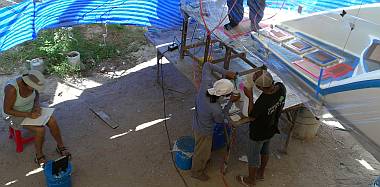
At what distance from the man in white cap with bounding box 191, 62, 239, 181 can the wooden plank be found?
1.62 meters

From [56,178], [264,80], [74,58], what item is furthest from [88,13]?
[264,80]

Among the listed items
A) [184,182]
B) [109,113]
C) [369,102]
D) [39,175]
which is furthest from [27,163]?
[369,102]

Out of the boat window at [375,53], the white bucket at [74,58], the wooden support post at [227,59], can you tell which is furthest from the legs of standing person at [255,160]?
the white bucket at [74,58]

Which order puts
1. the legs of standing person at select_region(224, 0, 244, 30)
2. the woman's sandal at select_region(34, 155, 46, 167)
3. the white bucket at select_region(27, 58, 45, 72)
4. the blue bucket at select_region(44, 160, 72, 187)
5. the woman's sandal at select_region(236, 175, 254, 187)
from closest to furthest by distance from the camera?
1. the blue bucket at select_region(44, 160, 72, 187)
2. the legs of standing person at select_region(224, 0, 244, 30)
3. the woman's sandal at select_region(236, 175, 254, 187)
4. the woman's sandal at select_region(34, 155, 46, 167)
5. the white bucket at select_region(27, 58, 45, 72)

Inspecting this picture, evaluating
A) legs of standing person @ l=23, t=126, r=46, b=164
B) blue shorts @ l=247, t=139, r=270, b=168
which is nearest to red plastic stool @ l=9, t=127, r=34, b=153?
legs of standing person @ l=23, t=126, r=46, b=164

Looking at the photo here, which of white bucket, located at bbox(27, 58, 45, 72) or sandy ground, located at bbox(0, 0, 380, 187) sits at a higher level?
white bucket, located at bbox(27, 58, 45, 72)

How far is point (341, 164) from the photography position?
5168 millimetres

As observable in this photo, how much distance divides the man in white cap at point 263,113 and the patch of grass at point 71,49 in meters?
3.92

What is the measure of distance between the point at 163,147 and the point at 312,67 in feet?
7.84

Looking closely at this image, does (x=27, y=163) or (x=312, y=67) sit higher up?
(x=312, y=67)

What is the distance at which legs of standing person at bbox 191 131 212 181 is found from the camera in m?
4.38

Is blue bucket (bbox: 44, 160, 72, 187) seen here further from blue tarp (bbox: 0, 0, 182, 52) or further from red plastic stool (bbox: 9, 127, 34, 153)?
blue tarp (bbox: 0, 0, 182, 52)

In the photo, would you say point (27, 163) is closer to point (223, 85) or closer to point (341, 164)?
point (223, 85)

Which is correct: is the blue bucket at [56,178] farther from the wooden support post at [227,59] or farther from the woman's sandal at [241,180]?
the wooden support post at [227,59]
